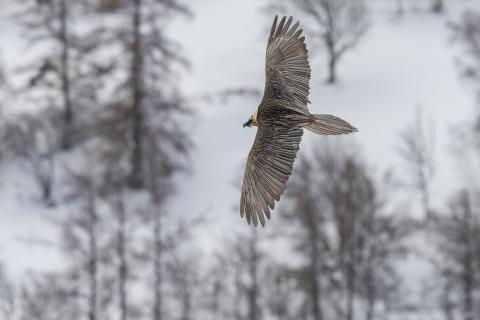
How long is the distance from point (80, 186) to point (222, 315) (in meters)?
5.21

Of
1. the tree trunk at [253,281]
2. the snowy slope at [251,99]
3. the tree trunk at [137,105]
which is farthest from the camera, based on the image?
the snowy slope at [251,99]

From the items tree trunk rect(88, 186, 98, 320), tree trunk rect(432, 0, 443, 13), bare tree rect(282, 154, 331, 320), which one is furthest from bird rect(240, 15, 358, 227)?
tree trunk rect(432, 0, 443, 13)

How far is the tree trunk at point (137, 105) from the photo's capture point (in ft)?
81.4

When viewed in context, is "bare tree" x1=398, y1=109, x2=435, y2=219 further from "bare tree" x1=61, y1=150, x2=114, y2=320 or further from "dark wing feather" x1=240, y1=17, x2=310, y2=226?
"dark wing feather" x1=240, y1=17, x2=310, y2=226

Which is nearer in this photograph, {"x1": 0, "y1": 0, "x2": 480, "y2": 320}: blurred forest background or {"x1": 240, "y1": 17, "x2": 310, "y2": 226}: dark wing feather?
{"x1": 240, "y1": 17, "x2": 310, "y2": 226}: dark wing feather

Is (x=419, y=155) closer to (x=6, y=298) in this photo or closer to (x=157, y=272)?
(x=157, y=272)

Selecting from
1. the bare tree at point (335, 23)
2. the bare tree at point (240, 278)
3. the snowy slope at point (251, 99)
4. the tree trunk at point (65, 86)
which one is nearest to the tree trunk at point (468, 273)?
the snowy slope at point (251, 99)

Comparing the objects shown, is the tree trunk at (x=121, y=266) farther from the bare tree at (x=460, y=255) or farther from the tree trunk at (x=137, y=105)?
the bare tree at (x=460, y=255)

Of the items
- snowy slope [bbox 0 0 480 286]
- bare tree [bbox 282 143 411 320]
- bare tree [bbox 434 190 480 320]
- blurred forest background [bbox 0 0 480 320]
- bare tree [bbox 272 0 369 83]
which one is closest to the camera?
blurred forest background [bbox 0 0 480 320]

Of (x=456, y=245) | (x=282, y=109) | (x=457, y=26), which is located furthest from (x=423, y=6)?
(x=282, y=109)

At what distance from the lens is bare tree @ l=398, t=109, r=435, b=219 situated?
1063 inches

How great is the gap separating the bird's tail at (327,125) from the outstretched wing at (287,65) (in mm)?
714

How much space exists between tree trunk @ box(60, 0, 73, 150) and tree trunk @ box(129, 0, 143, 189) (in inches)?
146

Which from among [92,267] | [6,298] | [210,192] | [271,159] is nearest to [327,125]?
[271,159]
